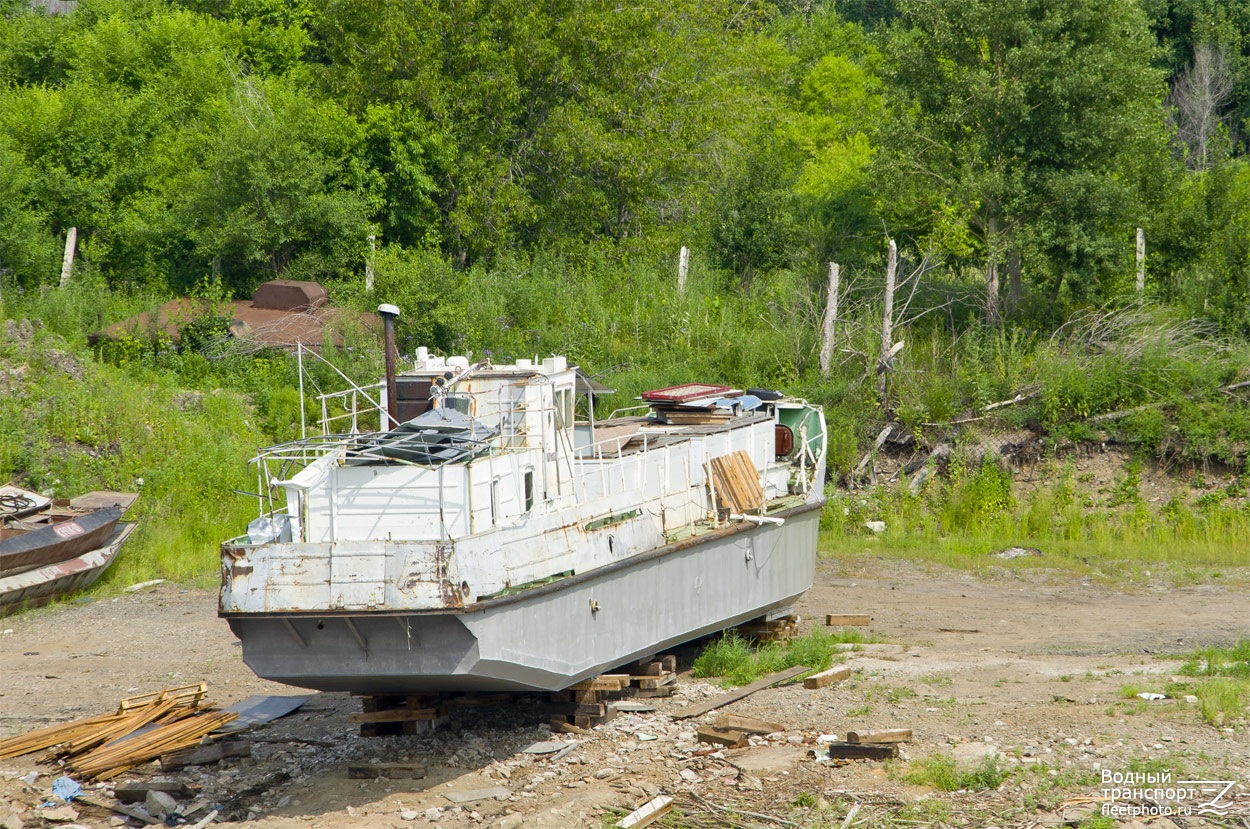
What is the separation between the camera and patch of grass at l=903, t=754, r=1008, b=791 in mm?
10703

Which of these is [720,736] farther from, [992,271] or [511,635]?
[992,271]

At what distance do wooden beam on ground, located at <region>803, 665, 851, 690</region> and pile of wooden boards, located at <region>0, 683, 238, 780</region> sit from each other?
18.2 ft

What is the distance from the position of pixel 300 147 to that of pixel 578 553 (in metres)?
18.4

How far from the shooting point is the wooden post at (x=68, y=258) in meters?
28.2

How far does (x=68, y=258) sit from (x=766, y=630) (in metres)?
18.9

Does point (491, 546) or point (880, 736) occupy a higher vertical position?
point (491, 546)

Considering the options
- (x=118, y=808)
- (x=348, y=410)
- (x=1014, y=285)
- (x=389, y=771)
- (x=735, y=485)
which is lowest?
(x=118, y=808)

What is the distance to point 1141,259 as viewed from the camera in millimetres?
25594

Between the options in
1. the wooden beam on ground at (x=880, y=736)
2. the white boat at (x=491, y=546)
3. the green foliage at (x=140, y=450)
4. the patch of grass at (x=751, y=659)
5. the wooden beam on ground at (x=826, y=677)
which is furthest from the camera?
the green foliage at (x=140, y=450)

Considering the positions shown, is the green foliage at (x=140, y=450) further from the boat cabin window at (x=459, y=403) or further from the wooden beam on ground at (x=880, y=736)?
the wooden beam on ground at (x=880, y=736)

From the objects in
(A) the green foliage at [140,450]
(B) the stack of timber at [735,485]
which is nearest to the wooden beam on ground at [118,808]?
(B) the stack of timber at [735,485]

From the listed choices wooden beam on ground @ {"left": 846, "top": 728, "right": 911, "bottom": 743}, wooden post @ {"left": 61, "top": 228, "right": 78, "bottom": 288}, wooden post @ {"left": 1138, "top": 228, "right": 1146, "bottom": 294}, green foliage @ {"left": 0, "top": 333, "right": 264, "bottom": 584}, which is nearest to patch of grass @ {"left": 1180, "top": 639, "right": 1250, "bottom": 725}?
wooden beam on ground @ {"left": 846, "top": 728, "right": 911, "bottom": 743}

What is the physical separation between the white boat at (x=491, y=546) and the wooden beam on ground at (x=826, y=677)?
4.18 feet

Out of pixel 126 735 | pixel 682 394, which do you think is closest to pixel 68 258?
pixel 682 394
